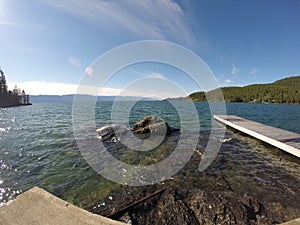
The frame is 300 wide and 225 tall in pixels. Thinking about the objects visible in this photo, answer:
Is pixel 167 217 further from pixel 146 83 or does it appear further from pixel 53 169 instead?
pixel 146 83

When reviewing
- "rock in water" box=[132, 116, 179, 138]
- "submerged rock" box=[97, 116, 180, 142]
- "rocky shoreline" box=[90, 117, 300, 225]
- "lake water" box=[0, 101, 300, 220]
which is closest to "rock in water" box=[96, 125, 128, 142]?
"submerged rock" box=[97, 116, 180, 142]

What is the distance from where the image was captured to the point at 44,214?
2.65 meters

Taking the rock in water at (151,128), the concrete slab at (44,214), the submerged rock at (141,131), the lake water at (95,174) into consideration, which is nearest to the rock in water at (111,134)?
the submerged rock at (141,131)

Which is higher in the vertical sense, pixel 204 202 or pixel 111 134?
pixel 111 134

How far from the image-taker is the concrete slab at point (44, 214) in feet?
8.20

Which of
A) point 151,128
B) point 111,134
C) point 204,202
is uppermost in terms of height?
point 151,128

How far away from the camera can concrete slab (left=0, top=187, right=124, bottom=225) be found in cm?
250

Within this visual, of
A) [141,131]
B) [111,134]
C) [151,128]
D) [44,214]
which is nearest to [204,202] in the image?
[44,214]

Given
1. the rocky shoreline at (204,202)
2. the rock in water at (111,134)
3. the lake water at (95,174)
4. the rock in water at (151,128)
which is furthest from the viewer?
the rock in water at (151,128)

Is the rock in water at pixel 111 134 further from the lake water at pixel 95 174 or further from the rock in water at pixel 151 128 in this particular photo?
the lake water at pixel 95 174

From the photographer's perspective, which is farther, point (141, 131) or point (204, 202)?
point (141, 131)

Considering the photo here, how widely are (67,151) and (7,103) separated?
95.4m

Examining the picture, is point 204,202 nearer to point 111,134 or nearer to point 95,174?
point 95,174

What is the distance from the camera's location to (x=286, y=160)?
26.7 feet
